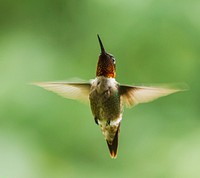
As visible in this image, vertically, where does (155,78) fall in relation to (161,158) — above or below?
above

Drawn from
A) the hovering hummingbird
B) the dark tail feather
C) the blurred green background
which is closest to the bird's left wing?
the hovering hummingbird

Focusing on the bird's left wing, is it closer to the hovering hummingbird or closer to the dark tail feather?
the hovering hummingbird

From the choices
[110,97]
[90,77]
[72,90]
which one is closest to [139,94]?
[110,97]

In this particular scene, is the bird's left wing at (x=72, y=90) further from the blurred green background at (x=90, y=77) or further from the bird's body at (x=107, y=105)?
the blurred green background at (x=90, y=77)

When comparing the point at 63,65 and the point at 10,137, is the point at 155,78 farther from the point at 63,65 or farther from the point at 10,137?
the point at 10,137

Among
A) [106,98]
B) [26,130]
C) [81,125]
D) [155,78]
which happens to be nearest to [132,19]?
[155,78]

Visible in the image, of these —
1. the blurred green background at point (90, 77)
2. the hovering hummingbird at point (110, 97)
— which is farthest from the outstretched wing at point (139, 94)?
the blurred green background at point (90, 77)

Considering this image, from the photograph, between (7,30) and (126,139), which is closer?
(126,139)
